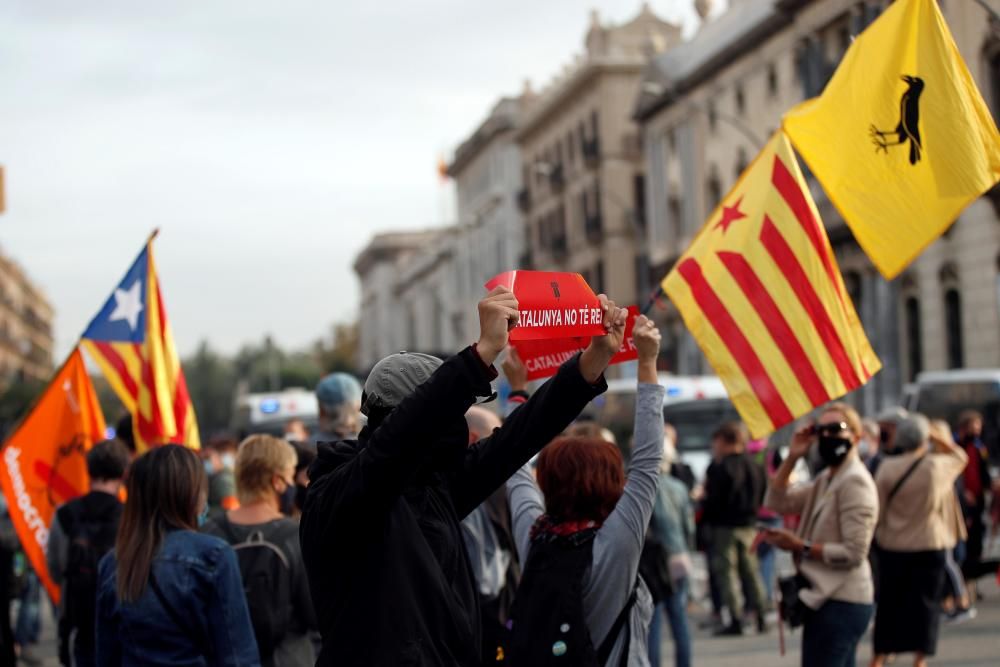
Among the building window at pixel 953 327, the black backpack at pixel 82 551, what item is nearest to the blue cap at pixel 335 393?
the black backpack at pixel 82 551

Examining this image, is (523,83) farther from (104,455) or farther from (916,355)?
(104,455)

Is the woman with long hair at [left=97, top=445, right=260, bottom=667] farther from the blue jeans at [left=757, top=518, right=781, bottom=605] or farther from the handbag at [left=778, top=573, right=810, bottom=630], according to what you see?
the blue jeans at [left=757, top=518, right=781, bottom=605]

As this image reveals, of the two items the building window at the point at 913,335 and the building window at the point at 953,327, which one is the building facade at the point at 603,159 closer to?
the building window at the point at 913,335

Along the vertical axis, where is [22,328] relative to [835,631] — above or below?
above

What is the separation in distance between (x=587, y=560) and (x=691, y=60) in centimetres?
4819

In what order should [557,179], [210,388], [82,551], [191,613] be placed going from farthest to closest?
A: [210,388] → [557,179] → [82,551] → [191,613]

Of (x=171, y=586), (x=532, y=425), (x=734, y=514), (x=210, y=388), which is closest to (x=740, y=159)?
(x=734, y=514)

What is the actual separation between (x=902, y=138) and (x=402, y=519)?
12.2 ft

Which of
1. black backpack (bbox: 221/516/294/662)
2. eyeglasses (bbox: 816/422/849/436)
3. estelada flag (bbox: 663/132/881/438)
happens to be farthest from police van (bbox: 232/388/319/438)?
black backpack (bbox: 221/516/294/662)

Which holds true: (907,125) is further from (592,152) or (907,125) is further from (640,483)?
(592,152)

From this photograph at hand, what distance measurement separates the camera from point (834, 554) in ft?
24.8

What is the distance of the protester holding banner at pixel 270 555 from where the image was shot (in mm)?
6102

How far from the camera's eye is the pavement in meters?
11.9

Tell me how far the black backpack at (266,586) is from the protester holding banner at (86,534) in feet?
3.74
